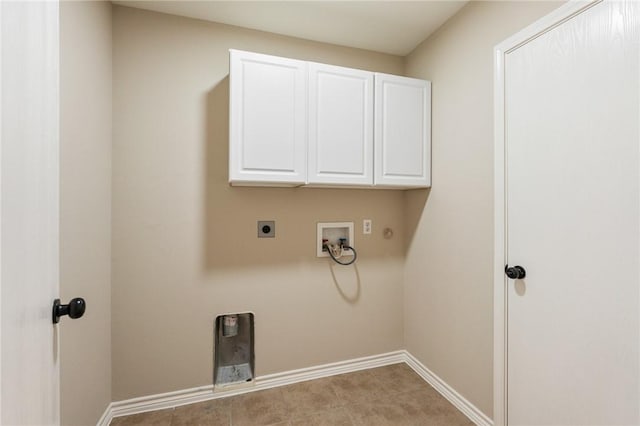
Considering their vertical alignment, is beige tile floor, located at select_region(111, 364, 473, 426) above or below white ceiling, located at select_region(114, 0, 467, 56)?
below

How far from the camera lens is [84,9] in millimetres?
1388

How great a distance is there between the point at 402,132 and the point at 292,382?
1.94m

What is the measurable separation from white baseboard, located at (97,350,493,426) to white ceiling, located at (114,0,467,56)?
2.42 m

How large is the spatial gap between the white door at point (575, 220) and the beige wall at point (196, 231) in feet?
3.72

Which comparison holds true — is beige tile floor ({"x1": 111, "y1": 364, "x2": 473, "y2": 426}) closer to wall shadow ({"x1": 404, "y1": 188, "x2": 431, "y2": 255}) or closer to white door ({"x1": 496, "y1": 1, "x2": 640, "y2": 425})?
white door ({"x1": 496, "y1": 1, "x2": 640, "y2": 425})

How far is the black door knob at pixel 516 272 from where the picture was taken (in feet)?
4.65

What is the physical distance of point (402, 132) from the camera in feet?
6.56

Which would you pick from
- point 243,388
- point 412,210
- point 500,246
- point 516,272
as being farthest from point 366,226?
point 243,388

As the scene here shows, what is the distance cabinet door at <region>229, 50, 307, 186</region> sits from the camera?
5.47ft

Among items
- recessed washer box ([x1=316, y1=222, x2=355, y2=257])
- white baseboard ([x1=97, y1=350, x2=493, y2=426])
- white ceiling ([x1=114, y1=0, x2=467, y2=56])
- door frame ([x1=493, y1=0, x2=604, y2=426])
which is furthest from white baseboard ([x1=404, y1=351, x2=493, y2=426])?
white ceiling ([x1=114, y1=0, x2=467, y2=56])

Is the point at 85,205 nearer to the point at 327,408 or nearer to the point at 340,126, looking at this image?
the point at 340,126

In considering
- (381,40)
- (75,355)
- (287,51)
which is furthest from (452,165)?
(75,355)

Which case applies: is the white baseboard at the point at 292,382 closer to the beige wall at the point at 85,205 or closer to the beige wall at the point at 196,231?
the beige wall at the point at 196,231

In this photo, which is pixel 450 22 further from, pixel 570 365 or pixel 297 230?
pixel 570 365
